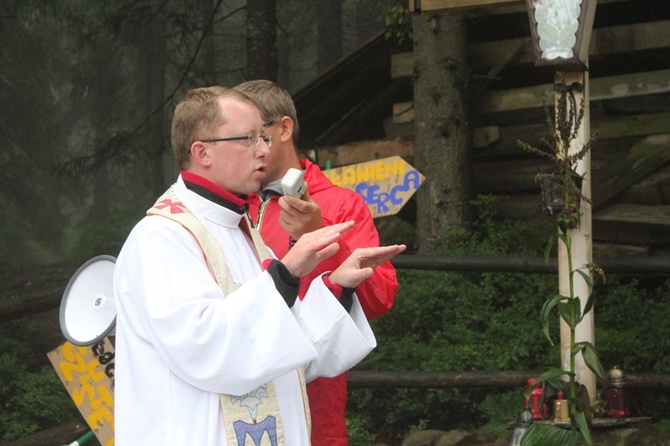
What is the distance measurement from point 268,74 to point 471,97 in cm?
245

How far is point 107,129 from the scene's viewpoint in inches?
848

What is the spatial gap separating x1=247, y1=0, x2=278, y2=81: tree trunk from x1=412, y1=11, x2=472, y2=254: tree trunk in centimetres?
210

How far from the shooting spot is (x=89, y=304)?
4426 mm

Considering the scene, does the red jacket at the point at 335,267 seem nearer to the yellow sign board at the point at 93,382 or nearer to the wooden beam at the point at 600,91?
the yellow sign board at the point at 93,382

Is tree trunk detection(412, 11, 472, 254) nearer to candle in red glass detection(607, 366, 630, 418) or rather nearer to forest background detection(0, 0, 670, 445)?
forest background detection(0, 0, 670, 445)

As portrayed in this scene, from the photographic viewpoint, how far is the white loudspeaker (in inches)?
170

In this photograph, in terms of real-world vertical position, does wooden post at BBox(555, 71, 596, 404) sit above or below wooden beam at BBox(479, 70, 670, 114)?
below

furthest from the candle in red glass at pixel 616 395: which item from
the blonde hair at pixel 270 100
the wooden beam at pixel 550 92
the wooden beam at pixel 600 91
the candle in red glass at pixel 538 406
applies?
the wooden beam at pixel 550 92

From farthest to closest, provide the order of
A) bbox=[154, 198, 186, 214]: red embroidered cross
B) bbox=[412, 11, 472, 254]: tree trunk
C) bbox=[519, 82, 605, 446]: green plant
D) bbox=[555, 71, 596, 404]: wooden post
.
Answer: bbox=[412, 11, 472, 254]: tree trunk
bbox=[555, 71, 596, 404]: wooden post
bbox=[519, 82, 605, 446]: green plant
bbox=[154, 198, 186, 214]: red embroidered cross

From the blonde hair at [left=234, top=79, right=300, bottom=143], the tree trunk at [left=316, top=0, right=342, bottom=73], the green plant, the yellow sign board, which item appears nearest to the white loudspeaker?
the yellow sign board

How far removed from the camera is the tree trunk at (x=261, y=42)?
11.4 metres

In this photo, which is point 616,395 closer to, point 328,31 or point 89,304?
point 89,304

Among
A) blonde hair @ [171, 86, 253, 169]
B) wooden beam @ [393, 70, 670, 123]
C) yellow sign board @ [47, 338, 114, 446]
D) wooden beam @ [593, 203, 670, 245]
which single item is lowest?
yellow sign board @ [47, 338, 114, 446]

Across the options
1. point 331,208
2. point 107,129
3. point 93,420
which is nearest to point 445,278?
point 93,420
